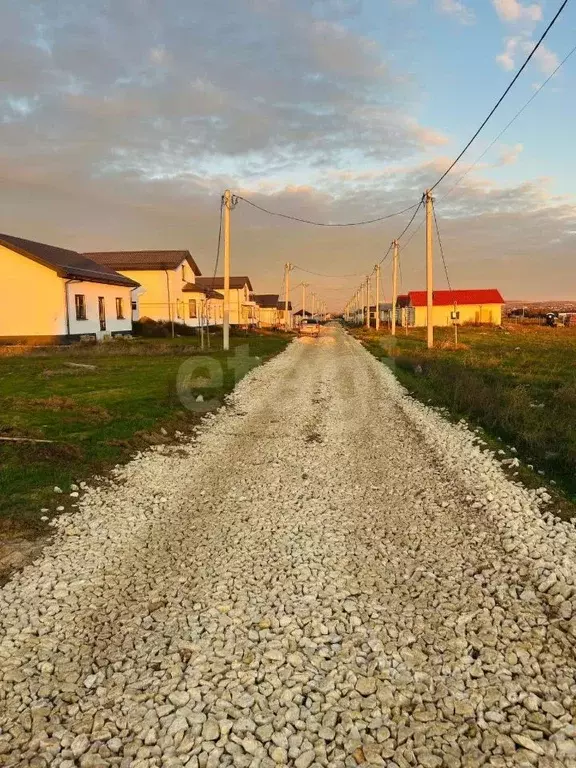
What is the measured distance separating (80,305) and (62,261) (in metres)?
3.07

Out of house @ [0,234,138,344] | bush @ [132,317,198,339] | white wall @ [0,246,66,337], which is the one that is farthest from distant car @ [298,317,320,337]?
white wall @ [0,246,66,337]

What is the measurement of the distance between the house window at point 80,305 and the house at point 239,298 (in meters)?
29.6

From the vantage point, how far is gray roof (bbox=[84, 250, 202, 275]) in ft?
156

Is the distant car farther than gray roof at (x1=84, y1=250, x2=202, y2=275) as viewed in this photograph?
Yes

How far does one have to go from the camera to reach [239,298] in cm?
6975

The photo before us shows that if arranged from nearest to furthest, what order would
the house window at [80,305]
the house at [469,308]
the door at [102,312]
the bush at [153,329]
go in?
1. the house window at [80,305]
2. the door at [102,312]
3. the bush at [153,329]
4. the house at [469,308]

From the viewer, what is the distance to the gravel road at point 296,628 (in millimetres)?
3012

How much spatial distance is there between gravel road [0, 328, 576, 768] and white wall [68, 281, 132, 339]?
2613 cm

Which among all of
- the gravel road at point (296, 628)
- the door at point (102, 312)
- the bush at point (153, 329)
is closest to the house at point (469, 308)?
the bush at point (153, 329)

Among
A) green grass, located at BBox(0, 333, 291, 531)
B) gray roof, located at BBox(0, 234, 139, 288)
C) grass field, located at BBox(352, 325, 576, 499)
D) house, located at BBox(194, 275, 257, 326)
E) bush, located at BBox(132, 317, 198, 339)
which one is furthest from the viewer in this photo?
house, located at BBox(194, 275, 257, 326)

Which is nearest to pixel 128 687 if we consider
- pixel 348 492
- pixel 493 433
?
pixel 348 492

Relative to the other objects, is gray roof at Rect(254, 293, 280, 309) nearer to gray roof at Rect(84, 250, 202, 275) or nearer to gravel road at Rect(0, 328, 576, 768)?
gray roof at Rect(84, 250, 202, 275)

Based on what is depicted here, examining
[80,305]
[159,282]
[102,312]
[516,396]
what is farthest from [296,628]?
[159,282]

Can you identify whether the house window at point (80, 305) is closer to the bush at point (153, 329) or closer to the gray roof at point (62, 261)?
the gray roof at point (62, 261)
